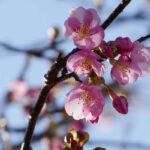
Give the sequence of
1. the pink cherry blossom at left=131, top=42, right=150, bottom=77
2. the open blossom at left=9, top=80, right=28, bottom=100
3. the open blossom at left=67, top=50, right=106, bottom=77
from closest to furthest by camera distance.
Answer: the open blossom at left=67, top=50, right=106, bottom=77 < the pink cherry blossom at left=131, top=42, right=150, bottom=77 < the open blossom at left=9, top=80, right=28, bottom=100

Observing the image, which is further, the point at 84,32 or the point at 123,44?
the point at 84,32

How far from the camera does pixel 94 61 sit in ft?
4.45

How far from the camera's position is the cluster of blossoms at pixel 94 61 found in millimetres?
1313

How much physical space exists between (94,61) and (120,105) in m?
0.20

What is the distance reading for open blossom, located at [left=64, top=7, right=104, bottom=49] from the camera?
1378 mm

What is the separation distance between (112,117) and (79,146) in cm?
354

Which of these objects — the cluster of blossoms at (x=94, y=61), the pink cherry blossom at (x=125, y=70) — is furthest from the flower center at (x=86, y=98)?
the pink cherry blossom at (x=125, y=70)

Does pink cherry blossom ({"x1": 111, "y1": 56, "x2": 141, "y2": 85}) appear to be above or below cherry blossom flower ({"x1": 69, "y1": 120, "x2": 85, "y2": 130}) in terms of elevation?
below

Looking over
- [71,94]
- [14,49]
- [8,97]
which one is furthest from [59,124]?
[71,94]

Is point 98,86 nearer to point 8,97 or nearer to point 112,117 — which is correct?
point 8,97

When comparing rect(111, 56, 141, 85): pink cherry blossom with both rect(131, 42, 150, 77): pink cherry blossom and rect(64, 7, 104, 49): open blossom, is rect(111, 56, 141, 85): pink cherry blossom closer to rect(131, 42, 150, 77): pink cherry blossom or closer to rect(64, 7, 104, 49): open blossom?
rect(131, 42, 150, 77): pink cherry blossom

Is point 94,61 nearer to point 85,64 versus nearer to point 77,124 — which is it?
point 85,64

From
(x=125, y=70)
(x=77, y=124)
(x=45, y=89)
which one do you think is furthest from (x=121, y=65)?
(x=77, y=124)

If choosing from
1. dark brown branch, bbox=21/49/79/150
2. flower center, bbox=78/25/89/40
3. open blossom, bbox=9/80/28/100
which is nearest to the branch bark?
dark brown branch, bbox=21/49/79/150
